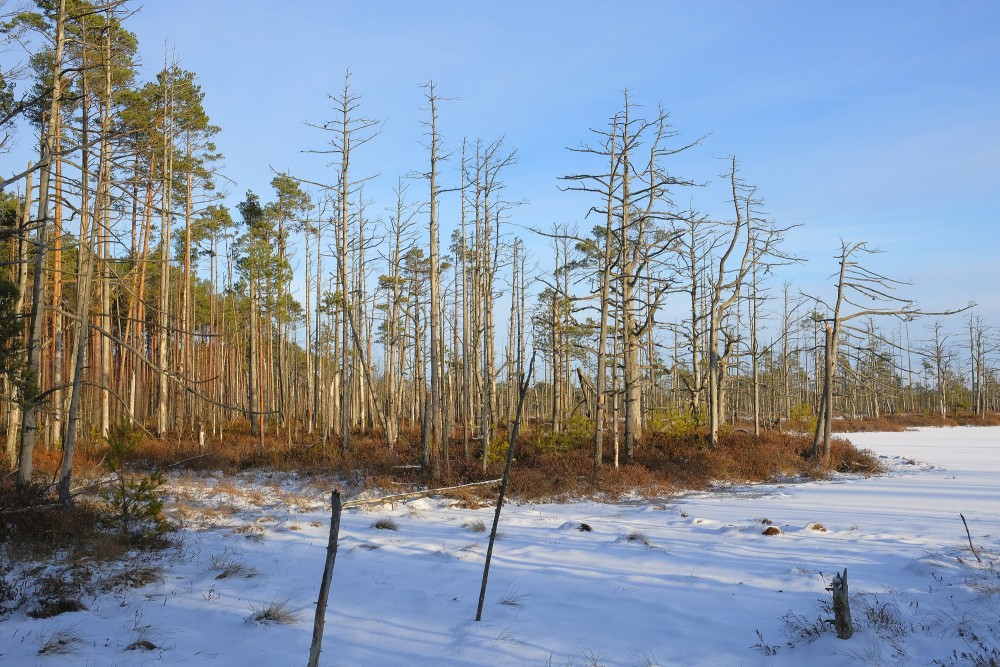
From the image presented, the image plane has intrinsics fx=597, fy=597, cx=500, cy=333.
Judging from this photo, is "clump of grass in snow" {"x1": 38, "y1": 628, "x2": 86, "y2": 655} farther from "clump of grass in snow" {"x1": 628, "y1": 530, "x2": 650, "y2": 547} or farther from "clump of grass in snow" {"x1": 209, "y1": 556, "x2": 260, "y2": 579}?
"clump of grass in snow" {"x1": 628, "y1": 530, "x2": 650, "y2": 547}

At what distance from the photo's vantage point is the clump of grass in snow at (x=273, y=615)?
19.7 feet

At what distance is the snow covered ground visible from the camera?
5.21m

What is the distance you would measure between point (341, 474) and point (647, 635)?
37.7 feet

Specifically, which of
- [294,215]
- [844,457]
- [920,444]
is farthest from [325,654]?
[920,444]

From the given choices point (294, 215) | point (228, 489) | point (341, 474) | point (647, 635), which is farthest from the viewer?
point (294, 215)

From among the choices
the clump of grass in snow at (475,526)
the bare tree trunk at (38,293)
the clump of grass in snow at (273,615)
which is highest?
the bare tree trunk at (38,293)

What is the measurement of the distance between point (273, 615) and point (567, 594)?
3173 mm

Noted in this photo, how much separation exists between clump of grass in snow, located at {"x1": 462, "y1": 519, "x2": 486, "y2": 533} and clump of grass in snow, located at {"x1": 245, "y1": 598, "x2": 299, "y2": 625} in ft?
14.0

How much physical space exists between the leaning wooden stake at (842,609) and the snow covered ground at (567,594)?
72 millimetres

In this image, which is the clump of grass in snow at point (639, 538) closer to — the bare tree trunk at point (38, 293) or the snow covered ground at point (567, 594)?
the snow covered ground at point (567, 594)

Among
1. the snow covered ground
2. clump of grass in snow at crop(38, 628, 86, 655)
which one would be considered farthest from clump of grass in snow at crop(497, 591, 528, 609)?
clump of grass in snow at crop(38, 628, 86, 655)

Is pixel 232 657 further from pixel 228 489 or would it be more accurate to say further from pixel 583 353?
pixel 583 353

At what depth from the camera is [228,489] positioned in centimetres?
1384

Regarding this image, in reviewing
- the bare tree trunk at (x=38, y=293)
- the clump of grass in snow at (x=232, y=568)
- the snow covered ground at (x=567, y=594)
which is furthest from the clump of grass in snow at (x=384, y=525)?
the bare tree trunk at (x=38, y=293)
